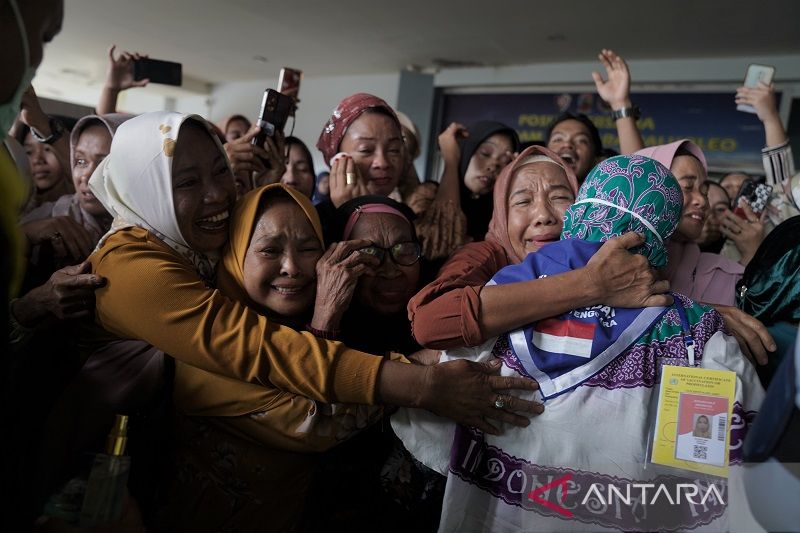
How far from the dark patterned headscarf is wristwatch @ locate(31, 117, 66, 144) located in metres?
1.46

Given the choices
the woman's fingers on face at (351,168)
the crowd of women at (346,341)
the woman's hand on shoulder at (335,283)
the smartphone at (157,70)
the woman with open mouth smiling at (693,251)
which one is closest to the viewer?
the crowd of women at (346,341)

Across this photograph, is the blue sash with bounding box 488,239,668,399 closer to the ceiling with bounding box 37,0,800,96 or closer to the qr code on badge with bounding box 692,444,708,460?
the qr code on badge with bounding box 692,444,708,460

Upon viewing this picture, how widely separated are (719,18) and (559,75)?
84.0 inches

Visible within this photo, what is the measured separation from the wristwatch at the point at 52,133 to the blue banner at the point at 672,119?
541 cm

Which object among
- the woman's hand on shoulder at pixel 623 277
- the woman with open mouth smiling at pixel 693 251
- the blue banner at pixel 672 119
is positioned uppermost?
the blue banner at pixel 672 119

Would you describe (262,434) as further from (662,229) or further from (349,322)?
(662,229)

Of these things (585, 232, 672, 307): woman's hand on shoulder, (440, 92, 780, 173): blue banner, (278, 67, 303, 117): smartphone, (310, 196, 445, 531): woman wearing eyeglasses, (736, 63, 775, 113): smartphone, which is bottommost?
(310, 196, 445, 531): woman wearing eyeglasses

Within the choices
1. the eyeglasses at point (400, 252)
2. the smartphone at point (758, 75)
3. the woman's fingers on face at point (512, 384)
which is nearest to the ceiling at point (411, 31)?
the smartphone at point (758, 75)

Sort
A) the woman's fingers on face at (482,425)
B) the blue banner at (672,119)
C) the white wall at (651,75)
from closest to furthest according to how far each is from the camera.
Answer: the woman's fingers on face at (482,425), the white wall at (651,75), the blue banner at (672,119)

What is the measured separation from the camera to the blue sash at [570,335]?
136cm

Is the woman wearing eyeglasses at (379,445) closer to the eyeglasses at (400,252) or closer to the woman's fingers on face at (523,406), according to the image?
the eyeglasses at (400,252)

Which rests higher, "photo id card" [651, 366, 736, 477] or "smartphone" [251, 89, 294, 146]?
"smartphone" [251, 89, 294, 146]

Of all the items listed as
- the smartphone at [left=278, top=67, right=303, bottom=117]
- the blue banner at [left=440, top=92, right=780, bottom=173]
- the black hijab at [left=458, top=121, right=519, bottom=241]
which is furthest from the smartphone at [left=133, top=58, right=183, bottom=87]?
the blue banner at [left=440, top=92, right=780, bottom=173]

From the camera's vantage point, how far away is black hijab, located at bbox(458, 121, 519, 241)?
266 centimetres
